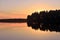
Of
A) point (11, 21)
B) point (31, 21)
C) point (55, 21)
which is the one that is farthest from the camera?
point (11, 21)

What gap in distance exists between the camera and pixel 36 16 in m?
25.1

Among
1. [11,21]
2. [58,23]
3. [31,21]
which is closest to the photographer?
[58,23]

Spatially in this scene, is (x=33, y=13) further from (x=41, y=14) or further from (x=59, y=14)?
(x=59, y=14)

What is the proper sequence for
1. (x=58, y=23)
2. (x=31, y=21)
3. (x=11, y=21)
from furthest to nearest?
(x=11, y=21)
(x=31, y=21)
(x=58, y=23)

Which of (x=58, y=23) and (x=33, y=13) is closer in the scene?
(x=58, y=23)

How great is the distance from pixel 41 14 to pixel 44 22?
1.28 metres

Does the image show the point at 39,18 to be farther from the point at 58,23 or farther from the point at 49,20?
the point at 58,23

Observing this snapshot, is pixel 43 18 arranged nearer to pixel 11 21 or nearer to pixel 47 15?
pixel 47 15

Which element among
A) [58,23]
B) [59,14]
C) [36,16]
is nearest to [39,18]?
[36,16]

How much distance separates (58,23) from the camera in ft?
69.9

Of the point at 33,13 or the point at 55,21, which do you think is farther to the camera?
the point at 33,13

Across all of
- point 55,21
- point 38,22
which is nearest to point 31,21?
point 38,22

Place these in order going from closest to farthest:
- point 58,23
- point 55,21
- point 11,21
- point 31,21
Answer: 1. point 58,23
2. point 55,21
3. point 31,21
4. point 11,21

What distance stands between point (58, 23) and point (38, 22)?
3.09 metres
